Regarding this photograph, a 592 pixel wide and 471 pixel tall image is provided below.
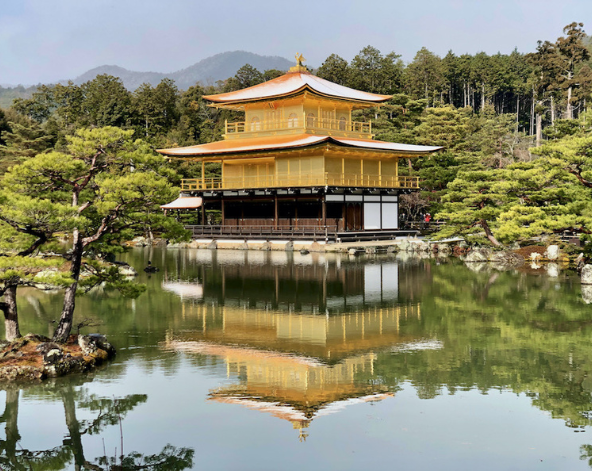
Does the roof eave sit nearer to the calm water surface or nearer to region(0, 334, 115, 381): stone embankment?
the calm water surface

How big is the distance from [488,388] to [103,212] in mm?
7392

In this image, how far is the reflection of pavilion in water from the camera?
1018cm

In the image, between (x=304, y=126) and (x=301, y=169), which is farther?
(x=304, y=126)

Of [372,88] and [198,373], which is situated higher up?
[372,88]

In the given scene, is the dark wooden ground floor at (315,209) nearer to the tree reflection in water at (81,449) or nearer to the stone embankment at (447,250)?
the stone embankment at (447,250)

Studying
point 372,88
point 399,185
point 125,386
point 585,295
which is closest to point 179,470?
point 125,386

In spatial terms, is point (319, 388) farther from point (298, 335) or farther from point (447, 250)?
point (447, 250)

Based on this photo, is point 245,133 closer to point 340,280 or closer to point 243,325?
point 340,280

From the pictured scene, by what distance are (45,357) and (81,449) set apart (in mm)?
3225

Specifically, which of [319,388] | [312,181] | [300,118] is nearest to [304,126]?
[300,118]

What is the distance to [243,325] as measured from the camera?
1543 centimetres

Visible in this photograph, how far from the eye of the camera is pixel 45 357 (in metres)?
11.2

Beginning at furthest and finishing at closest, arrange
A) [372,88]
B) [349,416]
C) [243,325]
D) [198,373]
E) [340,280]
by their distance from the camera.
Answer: [372,88] → [340,280] → [243,325] → [198,373] → [349,416]

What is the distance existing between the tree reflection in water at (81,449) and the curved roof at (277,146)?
2613cm
